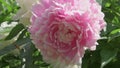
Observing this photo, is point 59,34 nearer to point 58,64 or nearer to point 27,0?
point 58,64

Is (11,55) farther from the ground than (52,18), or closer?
closer

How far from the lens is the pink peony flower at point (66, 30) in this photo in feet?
3.05

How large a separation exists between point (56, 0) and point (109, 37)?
0.68 ft

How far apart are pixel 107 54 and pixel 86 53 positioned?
0.24 ft

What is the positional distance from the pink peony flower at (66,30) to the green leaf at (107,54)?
4.0 inches

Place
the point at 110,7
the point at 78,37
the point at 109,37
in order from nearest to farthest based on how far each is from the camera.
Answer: the point at 78,37
the point at 109,37
the point at 110,7

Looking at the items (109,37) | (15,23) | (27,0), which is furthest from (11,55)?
(109,37)

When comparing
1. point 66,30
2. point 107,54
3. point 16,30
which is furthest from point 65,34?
point 16,30

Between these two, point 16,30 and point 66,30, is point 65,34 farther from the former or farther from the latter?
point 16,30

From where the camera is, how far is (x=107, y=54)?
1067 millimetres

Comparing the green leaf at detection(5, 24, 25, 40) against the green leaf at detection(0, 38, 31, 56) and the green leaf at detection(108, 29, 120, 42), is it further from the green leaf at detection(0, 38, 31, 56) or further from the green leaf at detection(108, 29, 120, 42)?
the green leaf at detection(108, 29, 120, 42)

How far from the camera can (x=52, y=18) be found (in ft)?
3.09

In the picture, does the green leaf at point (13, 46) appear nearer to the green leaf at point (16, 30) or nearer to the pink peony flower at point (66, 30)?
the green leaf at point (16, 30)

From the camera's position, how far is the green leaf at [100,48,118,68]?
104 cm
